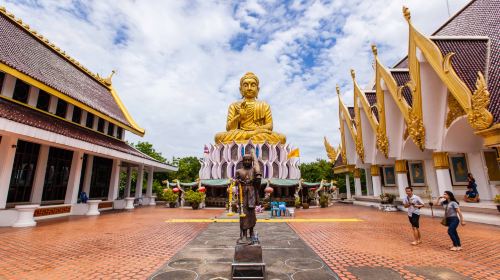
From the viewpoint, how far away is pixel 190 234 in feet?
26.8

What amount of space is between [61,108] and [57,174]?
369 cm

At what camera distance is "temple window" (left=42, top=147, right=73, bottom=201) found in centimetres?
1271

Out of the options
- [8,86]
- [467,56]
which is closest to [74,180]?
[8,86]

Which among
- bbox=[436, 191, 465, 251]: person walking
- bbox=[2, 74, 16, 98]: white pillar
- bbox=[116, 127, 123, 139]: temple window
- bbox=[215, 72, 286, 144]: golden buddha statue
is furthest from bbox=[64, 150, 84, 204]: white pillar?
bbox=[436, 191, 465, 251]: person walking

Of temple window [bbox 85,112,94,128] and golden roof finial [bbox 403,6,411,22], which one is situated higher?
golden roof finial [bbox 403,6,411,22]

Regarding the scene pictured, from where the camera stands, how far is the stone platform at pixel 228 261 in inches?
167

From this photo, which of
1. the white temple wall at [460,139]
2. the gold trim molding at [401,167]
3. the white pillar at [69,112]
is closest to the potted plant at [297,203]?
the gold trim molding at [401,167]

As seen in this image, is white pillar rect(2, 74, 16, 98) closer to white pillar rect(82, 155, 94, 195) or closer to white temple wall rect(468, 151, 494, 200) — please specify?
white pillar rect(82, 155, 94, 195)

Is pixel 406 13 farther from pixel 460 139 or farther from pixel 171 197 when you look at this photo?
pixel 171 197

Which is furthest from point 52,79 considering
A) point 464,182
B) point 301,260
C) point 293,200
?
point 464,182

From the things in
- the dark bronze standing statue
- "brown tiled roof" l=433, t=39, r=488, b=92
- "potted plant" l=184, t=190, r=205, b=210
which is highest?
→ "brown tiled roof" l=433, t=39, r=488, b=92

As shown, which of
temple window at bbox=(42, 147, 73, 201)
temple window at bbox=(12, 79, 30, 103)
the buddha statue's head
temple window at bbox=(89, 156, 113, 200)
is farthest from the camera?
the buddha statue's head

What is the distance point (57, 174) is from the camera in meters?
13.3

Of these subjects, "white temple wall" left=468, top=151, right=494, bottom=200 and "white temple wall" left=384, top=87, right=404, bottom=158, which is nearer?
"white temple wall" left=468, top=151, right=494, bottom=200
